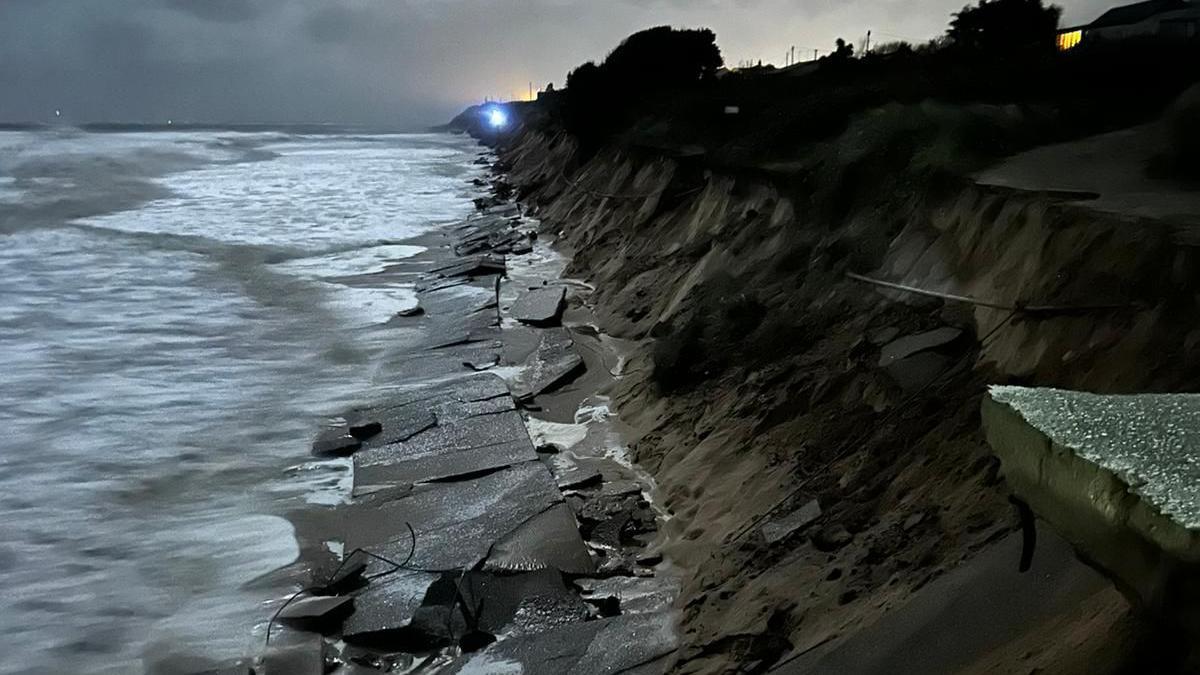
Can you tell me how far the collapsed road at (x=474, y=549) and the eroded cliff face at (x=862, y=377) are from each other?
466 millimetres

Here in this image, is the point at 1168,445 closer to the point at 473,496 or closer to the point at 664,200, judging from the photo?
the point at 473,496

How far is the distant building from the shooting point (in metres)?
25.9

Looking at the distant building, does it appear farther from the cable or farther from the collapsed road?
the cable

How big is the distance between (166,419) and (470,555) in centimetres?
566

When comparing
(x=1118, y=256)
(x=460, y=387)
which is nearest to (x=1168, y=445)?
(x=1118, y=256)

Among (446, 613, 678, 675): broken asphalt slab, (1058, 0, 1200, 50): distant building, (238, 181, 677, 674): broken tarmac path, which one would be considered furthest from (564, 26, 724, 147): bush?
(446, 613, 678, 675): broken asphalt slab

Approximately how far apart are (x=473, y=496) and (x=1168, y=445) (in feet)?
19.4

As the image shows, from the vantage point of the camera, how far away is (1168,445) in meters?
2.00

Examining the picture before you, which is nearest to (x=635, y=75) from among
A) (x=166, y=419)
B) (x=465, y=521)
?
(x=166, y=419)

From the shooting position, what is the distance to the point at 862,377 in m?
6.66

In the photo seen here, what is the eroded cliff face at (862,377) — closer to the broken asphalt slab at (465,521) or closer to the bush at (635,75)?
the broken asphalt slab at (465,521)

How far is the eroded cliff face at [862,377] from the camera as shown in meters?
4.58

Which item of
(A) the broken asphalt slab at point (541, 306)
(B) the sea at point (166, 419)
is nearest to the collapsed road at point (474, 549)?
(B) the sea at point (166, 419)

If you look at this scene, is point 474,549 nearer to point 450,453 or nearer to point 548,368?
point 450,453
